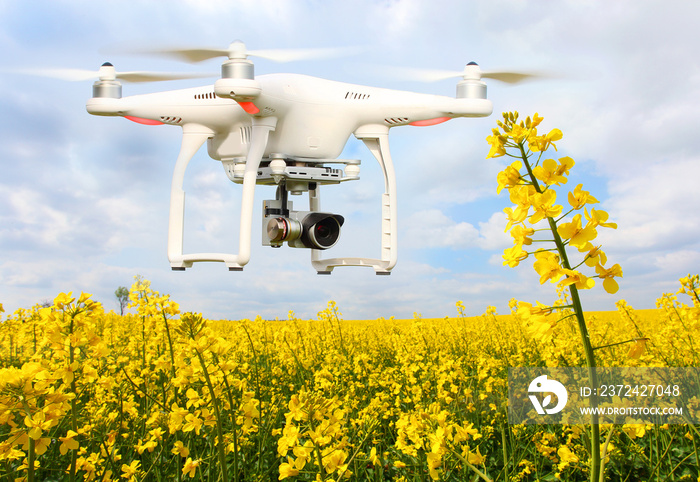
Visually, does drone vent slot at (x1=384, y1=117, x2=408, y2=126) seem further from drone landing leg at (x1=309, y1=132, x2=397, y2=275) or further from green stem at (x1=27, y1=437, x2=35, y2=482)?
green stem at (x1=27, y1=437, x2=35, y2=482)

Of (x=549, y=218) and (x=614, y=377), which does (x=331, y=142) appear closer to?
(x=614, y=377)

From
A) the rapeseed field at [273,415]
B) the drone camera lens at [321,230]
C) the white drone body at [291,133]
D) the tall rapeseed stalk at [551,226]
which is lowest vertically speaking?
the rapeseed field at [273,415]

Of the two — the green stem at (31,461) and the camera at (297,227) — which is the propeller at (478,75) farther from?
the green stem at (31,461)

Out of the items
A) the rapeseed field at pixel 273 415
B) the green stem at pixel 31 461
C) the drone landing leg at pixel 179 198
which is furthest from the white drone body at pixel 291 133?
the green stem at pixel 31 461

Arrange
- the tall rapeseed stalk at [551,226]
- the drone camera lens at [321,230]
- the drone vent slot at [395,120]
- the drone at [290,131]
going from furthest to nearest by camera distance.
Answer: the drone vent slot at [395,120], the drone camera lens at [321,230], the drone at [290,131], the tall rapeseed stalk at [551,226]

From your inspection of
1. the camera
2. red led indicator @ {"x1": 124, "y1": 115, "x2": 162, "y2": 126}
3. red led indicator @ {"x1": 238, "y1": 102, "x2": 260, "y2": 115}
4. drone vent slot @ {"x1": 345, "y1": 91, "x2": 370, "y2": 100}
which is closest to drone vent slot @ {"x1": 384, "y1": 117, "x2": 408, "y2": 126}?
drone vent slot @ {"x1": 345, "y1": 91, "x2": 370, "y2": 100}

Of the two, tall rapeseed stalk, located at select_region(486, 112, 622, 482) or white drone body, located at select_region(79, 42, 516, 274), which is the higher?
white drone body, located at select_region(79, 42, 516, 274)

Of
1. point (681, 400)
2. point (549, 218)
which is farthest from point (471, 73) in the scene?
point (549, 218)
